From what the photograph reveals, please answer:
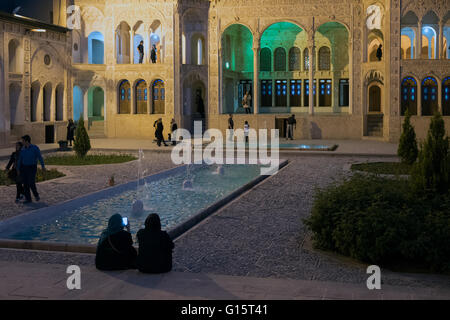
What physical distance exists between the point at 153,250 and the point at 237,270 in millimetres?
1124

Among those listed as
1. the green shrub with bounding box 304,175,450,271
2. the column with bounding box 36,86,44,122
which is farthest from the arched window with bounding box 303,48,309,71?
the green shrub with bounding box 304,175,450,271

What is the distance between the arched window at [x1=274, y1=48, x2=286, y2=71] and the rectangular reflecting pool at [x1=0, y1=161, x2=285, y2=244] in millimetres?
19356

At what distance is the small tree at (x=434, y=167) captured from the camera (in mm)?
8461

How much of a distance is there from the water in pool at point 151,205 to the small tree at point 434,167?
4238mm

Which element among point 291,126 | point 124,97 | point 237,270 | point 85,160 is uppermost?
point 124,97

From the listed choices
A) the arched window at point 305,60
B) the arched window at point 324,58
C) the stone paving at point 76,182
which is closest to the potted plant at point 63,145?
the stone paving at point 76,182

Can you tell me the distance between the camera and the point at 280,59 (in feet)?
119

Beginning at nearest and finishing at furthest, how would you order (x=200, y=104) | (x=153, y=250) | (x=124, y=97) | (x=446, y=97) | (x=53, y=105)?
1. (x=153, y=250)
2. (x=446, y=97)
3. (x=53, y=105)
4. (x=124, y=97)
5. (x=200, y=104)

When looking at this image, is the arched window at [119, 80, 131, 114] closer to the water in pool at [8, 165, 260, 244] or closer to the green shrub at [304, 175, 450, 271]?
the water in pool at [8, 165, 260, 244]

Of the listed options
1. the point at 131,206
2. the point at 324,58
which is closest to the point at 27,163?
the point at 131,206

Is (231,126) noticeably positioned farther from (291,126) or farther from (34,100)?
(34,100)

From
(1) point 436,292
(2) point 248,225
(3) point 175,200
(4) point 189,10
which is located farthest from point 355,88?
(1) point 436,292

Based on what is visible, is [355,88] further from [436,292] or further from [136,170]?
[436,292]

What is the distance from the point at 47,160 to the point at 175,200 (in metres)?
9.03
